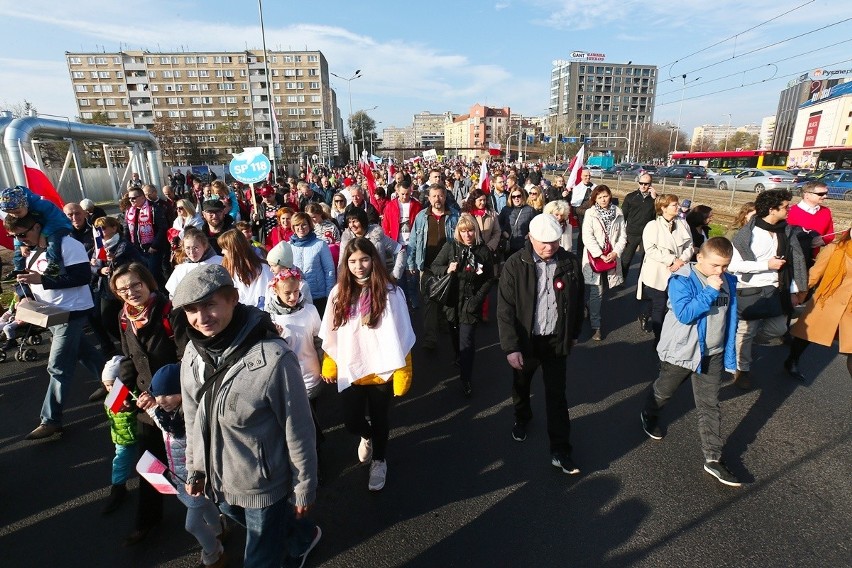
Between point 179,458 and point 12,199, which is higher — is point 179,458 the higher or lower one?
the lower one

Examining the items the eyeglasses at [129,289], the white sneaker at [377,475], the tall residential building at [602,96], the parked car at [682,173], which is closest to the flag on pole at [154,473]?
the eyeglasses at [129,289]

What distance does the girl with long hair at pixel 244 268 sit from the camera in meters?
3.83

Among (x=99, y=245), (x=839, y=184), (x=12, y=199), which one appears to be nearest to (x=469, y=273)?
(x=12, y=199)

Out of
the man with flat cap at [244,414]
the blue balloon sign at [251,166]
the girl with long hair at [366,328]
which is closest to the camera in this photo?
the man with flat cap at [244,414]

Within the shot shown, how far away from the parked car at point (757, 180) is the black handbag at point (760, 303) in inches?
1009

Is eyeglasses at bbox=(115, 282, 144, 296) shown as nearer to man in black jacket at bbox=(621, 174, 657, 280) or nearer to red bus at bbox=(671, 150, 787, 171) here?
man in black jacket at bbox=(621, 174, 657, 280)

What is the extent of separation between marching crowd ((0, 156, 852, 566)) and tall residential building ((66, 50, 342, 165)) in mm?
80751

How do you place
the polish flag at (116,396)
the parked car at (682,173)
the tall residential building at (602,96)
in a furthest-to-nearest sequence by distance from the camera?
the tall residential building at (602,96) → the parked car at (682,173) → the polish flag at (116,396)

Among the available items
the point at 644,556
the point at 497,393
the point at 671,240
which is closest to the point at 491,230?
the point at 671,240

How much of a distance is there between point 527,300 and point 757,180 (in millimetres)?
33148

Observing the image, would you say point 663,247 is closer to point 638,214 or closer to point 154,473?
point 638,214

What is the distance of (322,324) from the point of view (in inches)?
119

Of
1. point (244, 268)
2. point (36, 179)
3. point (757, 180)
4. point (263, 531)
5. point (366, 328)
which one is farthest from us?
point (757, 180)

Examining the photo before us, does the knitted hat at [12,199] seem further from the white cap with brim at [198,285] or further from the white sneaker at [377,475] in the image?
the white sneaker at [377,475]
